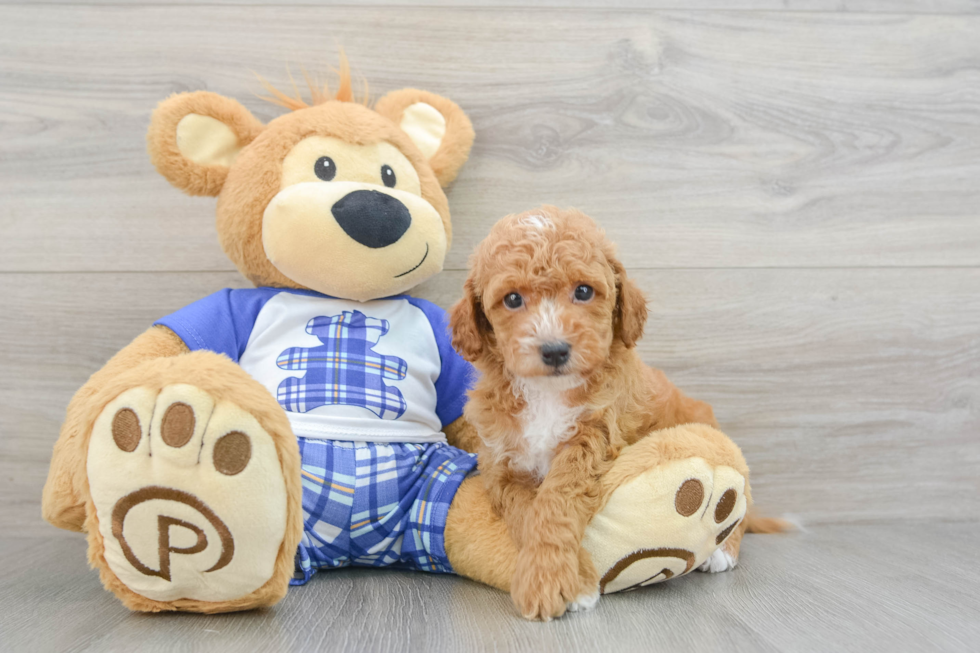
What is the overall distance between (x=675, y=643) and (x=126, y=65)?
1.55 m

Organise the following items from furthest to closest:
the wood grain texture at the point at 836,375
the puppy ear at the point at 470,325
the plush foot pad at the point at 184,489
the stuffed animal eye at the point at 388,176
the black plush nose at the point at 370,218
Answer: the wood grain texture at the point at 836,375 → the stuffed animal eye at the point at 388,176 → the black plush nose at the point at 370,218 → the puppy ear at the point at 470,325 → the plush foot pad at the point at 184,489

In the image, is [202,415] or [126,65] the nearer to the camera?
[202,415]

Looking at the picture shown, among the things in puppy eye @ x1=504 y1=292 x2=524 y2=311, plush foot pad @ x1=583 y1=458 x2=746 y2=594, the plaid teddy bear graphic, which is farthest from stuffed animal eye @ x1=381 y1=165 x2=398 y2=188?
plush foot pad @ x1=583 y1=458 x2=746 y2=594

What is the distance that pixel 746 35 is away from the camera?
1558 millimetres

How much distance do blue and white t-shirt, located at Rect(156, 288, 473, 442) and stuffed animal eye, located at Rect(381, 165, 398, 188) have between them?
222mm

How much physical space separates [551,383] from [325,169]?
59 cm

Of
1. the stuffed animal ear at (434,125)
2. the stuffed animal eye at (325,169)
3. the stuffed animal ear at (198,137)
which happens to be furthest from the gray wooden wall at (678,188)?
the stuffed animal eye at (325,169)

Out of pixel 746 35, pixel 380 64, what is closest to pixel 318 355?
pixel 380 64

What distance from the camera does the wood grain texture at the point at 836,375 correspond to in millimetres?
1552

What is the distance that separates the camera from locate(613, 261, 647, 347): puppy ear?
1.01 meters

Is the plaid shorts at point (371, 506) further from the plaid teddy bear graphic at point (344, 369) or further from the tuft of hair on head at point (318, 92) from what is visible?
the tuft of hair on head at point (318, 92)

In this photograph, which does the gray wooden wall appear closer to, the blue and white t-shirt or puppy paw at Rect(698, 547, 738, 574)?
the blue and white t-shirt

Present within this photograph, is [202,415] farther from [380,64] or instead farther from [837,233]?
[837,233]

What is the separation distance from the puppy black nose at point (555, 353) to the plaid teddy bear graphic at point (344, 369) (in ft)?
1.29
